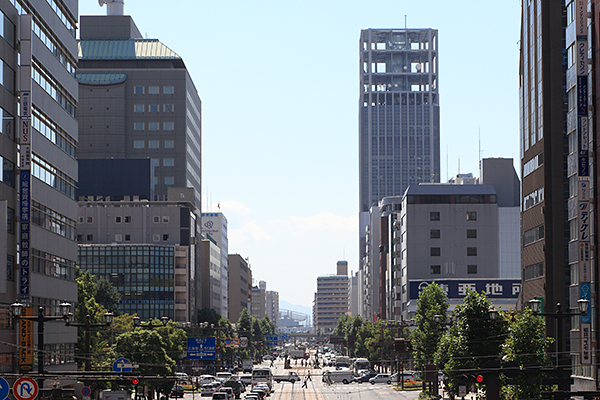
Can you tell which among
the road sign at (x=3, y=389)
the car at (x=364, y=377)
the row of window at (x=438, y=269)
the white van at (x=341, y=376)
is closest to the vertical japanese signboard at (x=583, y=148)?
the road sign at (x=3, y=389)

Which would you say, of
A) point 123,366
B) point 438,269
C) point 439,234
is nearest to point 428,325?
point 123,366

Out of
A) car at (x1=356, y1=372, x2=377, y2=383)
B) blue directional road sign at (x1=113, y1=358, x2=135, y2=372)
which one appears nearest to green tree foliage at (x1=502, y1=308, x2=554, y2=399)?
blue directional road sign at (x1=113, y1=358, x2=135, y2=372)

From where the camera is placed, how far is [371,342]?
158 meters

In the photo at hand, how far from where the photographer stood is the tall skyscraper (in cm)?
5903

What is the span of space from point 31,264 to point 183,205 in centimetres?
12174

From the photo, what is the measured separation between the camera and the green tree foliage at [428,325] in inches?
3752

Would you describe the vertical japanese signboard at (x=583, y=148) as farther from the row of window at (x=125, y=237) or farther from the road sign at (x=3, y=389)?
the row of window at (x=125, y=237)

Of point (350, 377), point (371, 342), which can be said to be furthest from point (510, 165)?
point (350, 377)

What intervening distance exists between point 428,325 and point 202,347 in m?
30.3

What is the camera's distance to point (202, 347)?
10850 centimetres

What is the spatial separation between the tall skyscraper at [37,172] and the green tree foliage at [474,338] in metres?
31.4

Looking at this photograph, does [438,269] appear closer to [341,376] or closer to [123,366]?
[341,376]

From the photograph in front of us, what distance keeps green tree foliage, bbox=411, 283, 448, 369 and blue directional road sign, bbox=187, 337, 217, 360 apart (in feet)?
88.3

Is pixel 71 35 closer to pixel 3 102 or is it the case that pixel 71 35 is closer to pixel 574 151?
pixel 3 102
